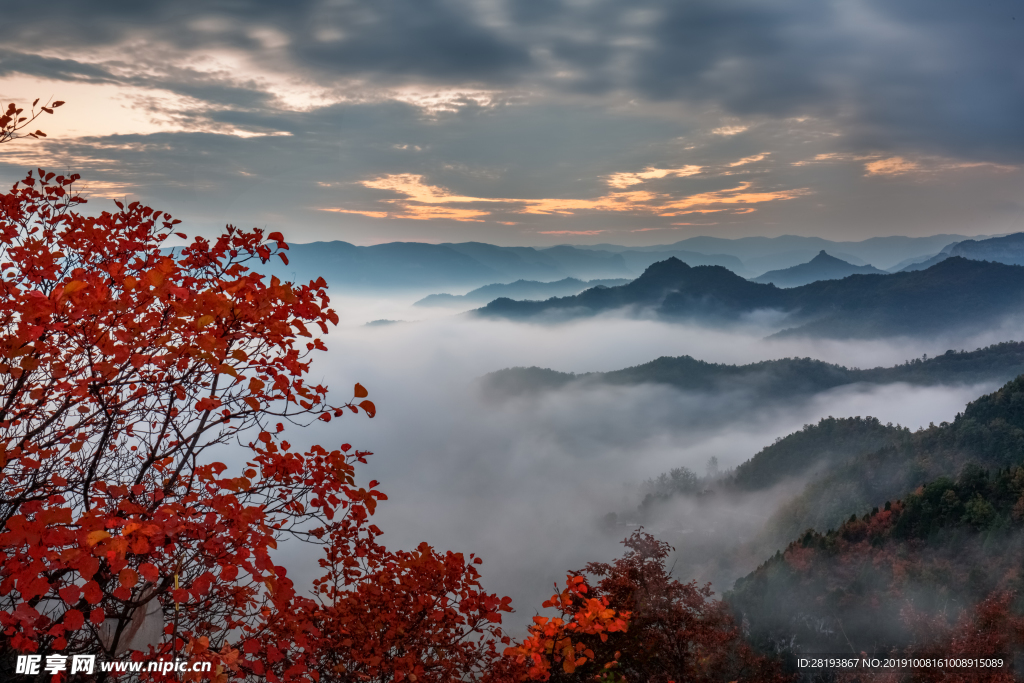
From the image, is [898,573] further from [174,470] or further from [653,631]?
[174,470]

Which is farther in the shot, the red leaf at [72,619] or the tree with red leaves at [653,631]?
the tree with red leaves at [653,631]

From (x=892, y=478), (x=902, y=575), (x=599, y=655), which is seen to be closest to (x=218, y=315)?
(x=599, y=655)

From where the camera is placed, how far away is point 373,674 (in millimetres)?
8227

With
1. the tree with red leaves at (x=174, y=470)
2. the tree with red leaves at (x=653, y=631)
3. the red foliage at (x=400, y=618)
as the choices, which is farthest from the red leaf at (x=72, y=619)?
the tree with red leaves at (x=653, y=631)

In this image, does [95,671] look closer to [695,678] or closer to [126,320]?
[126,320]

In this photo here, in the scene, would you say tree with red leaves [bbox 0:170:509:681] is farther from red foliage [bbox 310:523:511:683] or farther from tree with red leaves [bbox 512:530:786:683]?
tree with red leaves [bbox 512:530:786:683]

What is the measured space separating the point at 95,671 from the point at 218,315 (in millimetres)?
3757

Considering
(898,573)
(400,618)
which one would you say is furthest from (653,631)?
(898,573)

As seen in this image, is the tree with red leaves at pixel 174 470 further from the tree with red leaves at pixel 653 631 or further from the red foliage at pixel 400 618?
the tree with red leaves at pixel 653 631

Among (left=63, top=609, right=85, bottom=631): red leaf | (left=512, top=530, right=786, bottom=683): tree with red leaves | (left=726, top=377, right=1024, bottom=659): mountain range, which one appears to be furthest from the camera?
(left=726, top=377, right=1024, bottom=659): mountain range

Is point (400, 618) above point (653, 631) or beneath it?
above

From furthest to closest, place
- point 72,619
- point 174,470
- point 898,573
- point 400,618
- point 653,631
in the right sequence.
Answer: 1. point 898,573
2. point 653,631
3. point 400,618
4. point 174,470
5. point 72,619

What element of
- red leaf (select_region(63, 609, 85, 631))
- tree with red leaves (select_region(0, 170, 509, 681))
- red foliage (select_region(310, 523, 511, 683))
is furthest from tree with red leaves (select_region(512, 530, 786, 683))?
red leaf (select_region(63, 609, 85, 631))

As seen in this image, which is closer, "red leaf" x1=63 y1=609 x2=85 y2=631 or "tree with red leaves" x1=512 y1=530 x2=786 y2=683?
"red leaf" x1=63 y1=609 x2=85 y2=631
